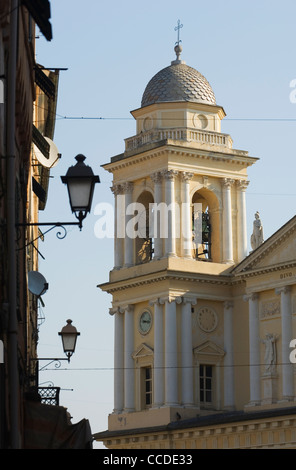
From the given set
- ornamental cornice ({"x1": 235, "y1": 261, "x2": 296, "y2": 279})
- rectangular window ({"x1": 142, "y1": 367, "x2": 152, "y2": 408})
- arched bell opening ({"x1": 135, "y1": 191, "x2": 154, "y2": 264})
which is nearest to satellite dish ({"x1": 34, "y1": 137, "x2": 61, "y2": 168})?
ornamental cornice ({"x1": 235, "y1": 261, "x2": 296, "y2": 279})

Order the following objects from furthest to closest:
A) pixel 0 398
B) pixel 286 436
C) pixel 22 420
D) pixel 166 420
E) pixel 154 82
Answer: pixel 154 82, pixel 166 420, pixel 286 436, pixel 22 420, pixel 0 398

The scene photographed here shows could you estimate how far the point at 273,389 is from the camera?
5962 centimetres

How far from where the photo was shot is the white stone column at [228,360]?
207ft

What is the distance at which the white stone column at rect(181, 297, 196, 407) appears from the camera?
203 ft

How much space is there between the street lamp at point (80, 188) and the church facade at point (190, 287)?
41.6 metres

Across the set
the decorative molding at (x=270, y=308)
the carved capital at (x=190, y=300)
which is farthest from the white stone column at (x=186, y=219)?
the decorative molding at (x=270, y=308)

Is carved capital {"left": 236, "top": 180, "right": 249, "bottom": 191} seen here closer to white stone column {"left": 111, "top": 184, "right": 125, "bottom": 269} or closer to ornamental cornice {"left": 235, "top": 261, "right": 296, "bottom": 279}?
ornamental cornice {"left": 235, "top": 261, "right": 296, "bottom": 279}

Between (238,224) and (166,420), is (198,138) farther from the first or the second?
(166,420)

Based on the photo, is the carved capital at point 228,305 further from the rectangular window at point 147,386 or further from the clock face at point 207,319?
the rectangular window at point 147,386

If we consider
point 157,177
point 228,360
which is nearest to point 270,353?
point 228,360

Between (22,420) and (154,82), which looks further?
(154,82)

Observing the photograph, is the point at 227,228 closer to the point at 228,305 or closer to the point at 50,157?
the point at 228,305

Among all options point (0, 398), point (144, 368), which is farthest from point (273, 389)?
point (0, 398)
